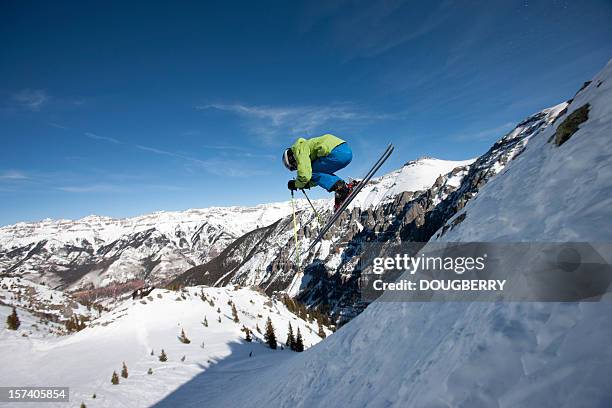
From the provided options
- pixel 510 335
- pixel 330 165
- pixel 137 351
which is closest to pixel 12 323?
pixel 137 351

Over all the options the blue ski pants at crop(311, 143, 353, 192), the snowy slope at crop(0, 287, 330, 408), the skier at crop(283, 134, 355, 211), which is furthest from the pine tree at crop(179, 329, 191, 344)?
the blue ski pants at crop(311, 143, 353, 192)

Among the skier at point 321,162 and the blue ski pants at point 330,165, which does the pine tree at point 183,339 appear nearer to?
the skier at point 321,162

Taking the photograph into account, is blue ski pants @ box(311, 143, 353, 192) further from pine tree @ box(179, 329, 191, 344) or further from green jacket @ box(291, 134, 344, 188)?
pine tree @ box(179, 329, 191, 344)

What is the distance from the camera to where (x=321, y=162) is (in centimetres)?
1098

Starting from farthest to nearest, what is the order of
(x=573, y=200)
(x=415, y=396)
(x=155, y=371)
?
(x=155, y=371)
(x=573, y=200)
(x=415, y=396)

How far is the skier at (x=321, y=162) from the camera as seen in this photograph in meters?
10.2

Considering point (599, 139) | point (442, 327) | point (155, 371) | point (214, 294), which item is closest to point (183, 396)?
point (155, 371)

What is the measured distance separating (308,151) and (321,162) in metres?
0.85

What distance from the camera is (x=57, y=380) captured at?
59.1 feet

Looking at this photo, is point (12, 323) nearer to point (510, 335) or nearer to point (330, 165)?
point (330, 165)

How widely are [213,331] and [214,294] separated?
1613 centimetres

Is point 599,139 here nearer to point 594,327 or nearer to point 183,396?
point 594,327

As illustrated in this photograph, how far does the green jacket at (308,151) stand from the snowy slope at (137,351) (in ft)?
46.8

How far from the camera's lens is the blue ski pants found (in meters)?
10.8
